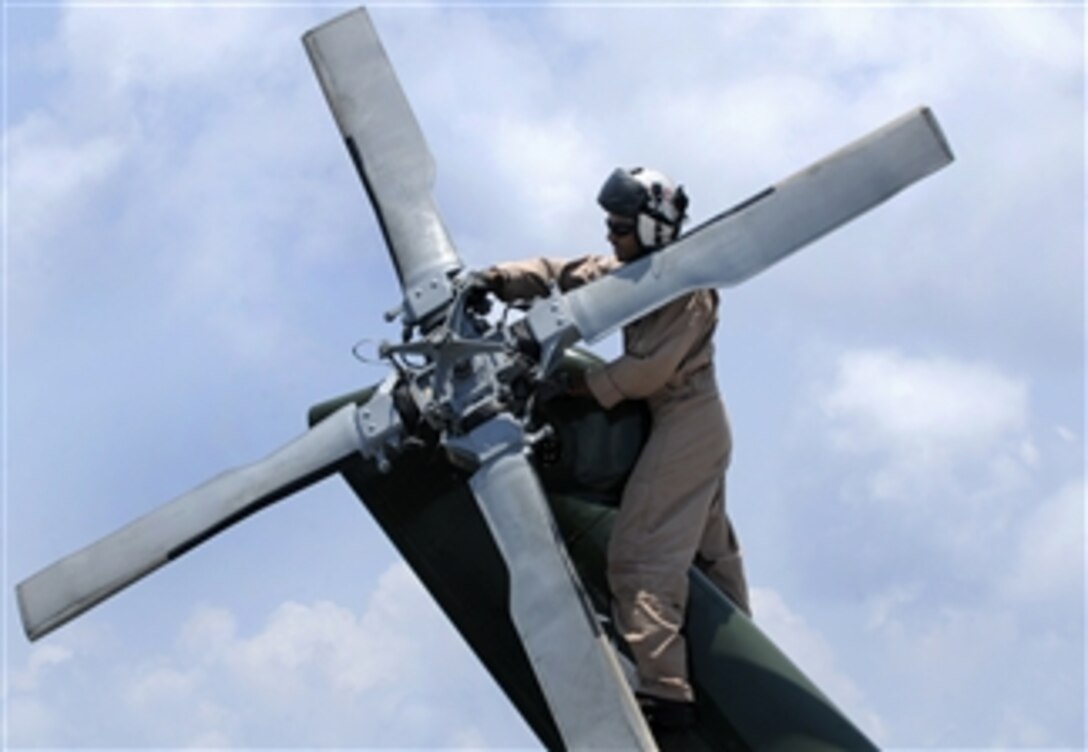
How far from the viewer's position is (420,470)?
37.0 ft

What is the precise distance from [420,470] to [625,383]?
138 centimetres

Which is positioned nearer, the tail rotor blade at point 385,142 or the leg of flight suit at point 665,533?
the leg of flight suit at point 665,533

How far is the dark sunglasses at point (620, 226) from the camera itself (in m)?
10.7

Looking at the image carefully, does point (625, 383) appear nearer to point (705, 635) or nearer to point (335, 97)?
point (705, 635)

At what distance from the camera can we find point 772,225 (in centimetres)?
1019

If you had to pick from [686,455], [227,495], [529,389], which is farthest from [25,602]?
[686,455]

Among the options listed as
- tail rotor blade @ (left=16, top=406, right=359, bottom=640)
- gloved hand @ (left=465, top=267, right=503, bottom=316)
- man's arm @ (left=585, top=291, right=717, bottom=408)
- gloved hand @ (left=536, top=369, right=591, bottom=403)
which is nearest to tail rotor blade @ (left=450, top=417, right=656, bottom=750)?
gloved hand @ (left=536, top=369, right=591, bottom=403)

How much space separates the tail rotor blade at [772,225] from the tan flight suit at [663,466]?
358 millimetres

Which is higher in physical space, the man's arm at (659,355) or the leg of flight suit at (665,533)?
the man's arm at (659,355)

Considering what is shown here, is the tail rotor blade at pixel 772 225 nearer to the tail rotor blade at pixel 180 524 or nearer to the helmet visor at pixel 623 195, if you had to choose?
the helmet visor at pixel 623 195

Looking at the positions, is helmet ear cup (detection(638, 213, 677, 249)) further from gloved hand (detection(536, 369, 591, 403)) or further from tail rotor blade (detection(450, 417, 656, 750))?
tail rotor blade (detection(450, 417, 656, 750))

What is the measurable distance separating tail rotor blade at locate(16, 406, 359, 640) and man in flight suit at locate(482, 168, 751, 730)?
4.54 ft

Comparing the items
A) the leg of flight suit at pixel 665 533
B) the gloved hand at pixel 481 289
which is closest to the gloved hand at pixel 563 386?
the leg of flight suit at pixel 665 533

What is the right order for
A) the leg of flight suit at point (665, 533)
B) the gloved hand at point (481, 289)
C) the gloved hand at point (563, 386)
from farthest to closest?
the gloved hand at point (481, 289), the gloved hand at point (563, 386), the leg of flight suit at point (665, 533)
